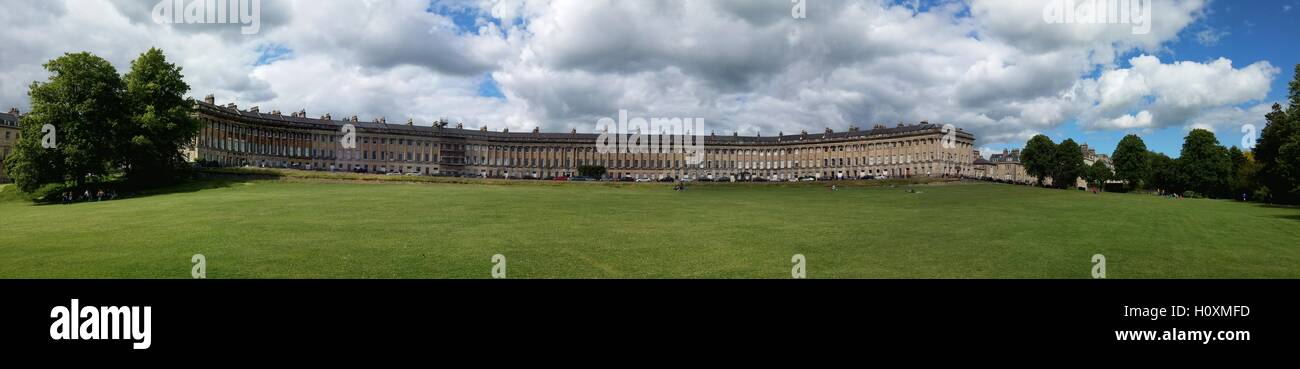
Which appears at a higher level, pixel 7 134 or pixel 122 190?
pixel 7 134

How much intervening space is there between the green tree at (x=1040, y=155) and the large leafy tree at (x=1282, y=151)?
34.1 m

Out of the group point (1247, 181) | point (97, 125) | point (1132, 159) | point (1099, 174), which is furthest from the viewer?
point (1099, 174)

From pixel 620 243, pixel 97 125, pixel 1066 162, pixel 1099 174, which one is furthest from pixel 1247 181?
pixel 97 125

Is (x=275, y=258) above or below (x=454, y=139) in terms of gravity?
below

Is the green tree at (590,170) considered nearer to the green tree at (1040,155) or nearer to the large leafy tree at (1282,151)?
the green tree at (1040,155)

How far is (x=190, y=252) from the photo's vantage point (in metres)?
19.4

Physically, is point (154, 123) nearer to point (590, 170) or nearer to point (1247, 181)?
point (590, 170)

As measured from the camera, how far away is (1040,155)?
100 meters

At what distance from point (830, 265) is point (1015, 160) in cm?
20214

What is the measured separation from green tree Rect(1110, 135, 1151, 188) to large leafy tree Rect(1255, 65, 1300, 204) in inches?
1850

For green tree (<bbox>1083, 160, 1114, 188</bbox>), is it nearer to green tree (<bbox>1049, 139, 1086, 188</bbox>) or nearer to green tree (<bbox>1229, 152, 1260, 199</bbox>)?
green tree (<bbox>1049, 139, 1086, 188</bbox>)

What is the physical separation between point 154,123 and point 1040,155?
114 meters
